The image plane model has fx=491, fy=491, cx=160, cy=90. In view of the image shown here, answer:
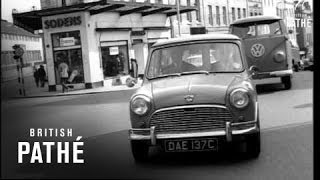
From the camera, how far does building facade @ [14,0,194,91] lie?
98 centimetres

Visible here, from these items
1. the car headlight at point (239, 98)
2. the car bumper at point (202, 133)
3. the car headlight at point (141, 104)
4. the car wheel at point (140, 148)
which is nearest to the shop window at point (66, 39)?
the car wheel at point (140, 148)

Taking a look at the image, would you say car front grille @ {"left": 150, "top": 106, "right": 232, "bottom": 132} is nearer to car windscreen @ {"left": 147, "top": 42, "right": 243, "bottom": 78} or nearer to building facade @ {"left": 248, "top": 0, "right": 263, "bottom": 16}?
car windscreen @ {"left": 147, "top": 42, "right": 243, "bottom": 78}


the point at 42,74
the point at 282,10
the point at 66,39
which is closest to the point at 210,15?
Answer: the point at 282,10

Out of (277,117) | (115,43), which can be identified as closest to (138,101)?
(115,43)

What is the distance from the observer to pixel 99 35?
4.06 ft

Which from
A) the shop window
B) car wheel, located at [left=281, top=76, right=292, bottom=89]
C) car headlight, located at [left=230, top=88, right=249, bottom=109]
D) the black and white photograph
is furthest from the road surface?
car wheel, located at [left=281, top=76, right=292, bottom=89]

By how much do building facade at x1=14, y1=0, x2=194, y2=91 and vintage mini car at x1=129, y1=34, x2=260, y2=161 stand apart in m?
0.60

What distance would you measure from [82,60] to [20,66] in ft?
0.78

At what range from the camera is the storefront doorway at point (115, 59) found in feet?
3.77

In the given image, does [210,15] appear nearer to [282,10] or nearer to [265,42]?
[282,10]

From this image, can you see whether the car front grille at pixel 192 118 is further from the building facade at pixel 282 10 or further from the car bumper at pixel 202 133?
the building facade at pixel 282 10

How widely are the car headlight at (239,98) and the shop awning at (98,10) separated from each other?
818 mm

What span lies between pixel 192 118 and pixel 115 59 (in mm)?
825

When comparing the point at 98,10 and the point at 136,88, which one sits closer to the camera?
the point at 98,10
